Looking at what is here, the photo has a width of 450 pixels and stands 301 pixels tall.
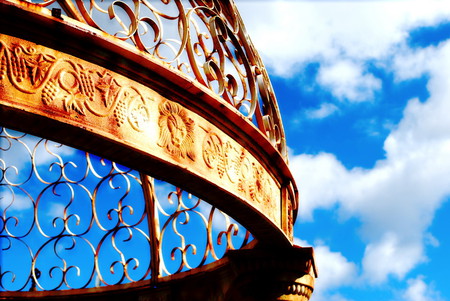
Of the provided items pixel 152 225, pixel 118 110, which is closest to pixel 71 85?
pixel 118 110

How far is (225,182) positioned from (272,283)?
2190 millimetres

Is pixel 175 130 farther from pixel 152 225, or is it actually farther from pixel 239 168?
pixel 152 225

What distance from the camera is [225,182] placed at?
679 centimetres

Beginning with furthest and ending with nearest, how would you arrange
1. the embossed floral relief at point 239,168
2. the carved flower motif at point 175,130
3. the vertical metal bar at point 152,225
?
the vertical metal bar at point 152,225, the embossed floral relief at point 239,168, the carved flower motif at point 175,130

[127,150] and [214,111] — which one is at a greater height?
[214,111]

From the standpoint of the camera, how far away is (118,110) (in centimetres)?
575

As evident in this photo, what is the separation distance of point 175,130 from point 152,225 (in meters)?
4.01

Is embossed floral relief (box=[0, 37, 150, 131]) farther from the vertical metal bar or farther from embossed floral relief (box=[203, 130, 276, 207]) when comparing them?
the vertical metal bar

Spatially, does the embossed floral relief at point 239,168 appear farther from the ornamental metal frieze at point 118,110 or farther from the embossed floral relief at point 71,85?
the embossed floral relief at point 71,85

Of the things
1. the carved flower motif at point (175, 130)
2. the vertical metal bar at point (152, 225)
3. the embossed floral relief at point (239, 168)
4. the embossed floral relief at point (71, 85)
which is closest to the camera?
the embossed floral relief at point (71, 85)

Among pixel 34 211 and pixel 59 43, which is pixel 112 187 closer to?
pixel 34 211

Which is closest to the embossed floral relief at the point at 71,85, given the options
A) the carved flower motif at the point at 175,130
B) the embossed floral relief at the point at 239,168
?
the carved flower motif at the point at 175,130

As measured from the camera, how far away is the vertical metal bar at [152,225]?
9766 millimetres

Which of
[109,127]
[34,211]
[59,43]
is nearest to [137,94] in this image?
[109,127]
